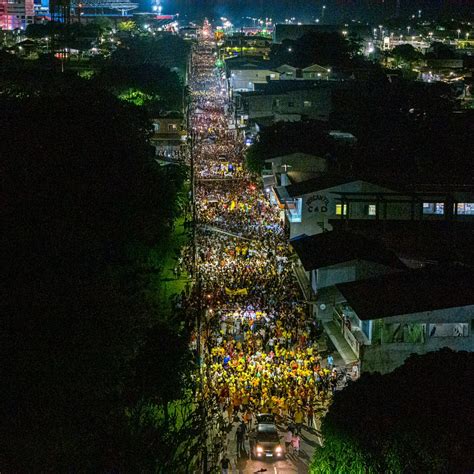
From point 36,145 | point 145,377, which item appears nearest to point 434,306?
point 145,377

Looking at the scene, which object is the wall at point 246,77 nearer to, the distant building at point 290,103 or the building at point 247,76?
the building at point 247,76

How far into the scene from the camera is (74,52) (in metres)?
78.4

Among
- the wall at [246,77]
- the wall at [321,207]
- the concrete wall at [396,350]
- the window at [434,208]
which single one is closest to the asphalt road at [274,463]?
the concrete wall at [396,350]

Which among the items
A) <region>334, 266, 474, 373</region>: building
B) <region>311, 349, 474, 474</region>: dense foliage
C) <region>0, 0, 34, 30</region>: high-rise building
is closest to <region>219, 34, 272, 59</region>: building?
<region>0, 0, 34, 30</region>: high-rise building

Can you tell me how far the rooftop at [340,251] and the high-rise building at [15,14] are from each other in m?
98.1

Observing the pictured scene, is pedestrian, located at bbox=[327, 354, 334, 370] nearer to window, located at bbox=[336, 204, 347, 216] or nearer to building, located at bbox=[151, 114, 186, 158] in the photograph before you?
window, located at bbox=[336, 204, 347, 216]

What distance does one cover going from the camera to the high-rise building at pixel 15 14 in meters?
109

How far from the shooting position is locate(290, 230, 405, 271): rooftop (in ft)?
53.7

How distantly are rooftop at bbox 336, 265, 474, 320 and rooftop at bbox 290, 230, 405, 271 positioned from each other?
3.44ft

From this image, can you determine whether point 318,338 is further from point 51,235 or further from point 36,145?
point 36,145

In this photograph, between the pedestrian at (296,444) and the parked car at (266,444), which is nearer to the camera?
the parked car at (266,444)

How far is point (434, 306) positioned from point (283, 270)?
21.0 ft

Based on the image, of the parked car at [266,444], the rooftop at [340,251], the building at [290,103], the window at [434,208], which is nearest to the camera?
the parked car at [266,444]

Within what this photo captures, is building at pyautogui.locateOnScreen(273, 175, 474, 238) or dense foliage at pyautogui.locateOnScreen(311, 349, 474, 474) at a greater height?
dense foliage at pyautogui.locateOnScreen(311, 349, 474, 474)
